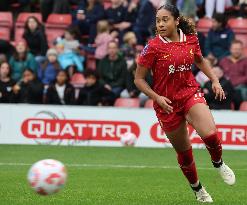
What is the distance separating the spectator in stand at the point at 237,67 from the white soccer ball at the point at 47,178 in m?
11.6

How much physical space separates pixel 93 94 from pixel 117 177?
733 centimetres

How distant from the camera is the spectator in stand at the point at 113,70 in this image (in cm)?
2052

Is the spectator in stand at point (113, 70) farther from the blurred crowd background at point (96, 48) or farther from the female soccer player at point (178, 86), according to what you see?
the female soccer player at point (178, 86)

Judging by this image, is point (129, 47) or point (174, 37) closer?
point (174, 37)

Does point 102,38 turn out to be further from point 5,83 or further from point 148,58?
point 148,58

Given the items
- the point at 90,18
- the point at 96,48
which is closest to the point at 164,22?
the point at 96,48

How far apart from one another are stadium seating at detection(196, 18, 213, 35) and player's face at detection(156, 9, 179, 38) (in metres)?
12.6

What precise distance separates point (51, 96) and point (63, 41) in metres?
2.35

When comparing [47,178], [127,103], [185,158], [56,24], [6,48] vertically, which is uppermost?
[47,178]

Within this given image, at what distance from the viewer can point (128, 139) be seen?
1820cm

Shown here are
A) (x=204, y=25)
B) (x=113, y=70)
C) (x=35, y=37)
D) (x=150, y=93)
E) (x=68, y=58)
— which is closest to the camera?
(x=150, y=93)

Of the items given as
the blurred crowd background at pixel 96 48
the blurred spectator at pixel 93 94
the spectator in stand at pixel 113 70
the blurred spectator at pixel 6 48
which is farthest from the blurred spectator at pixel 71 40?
the blurred spectator at pixel 93 94

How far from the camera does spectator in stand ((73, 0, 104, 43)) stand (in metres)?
22.5

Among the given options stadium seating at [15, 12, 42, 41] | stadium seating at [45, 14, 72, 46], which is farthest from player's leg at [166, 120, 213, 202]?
stadium seating at [15, 12, 42, 41]
